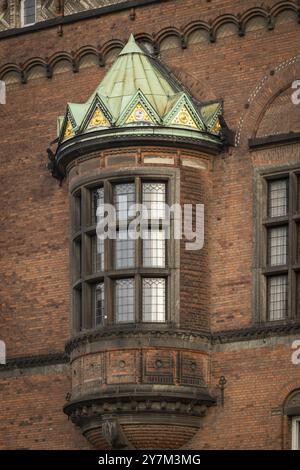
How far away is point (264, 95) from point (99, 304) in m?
5.63

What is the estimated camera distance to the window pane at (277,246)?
43.3 m

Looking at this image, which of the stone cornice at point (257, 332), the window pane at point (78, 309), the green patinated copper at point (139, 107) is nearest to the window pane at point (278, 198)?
the green patinated copper at point (139, 107)

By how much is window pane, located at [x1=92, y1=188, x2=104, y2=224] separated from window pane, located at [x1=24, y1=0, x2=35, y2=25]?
19.5 feet

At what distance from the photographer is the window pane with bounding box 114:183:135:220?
4375cm

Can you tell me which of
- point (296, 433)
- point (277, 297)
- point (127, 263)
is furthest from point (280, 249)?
point (296, 433)

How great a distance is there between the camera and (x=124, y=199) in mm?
43875

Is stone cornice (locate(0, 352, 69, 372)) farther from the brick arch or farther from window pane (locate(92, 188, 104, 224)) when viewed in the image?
the brick arch

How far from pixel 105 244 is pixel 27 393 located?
432 cm

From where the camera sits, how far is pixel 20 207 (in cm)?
4709

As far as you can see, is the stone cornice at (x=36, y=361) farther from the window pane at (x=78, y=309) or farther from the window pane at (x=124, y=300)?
the window pane at (x=124, y=300)

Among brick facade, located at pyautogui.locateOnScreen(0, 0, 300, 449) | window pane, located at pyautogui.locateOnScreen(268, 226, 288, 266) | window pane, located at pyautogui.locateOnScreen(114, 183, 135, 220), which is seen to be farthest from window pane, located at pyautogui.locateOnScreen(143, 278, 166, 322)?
window pane, located at pyautogui.locateOnScreen(268, 226, 288, 266)

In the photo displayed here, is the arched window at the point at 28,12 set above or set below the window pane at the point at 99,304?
above

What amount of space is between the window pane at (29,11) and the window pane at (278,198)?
8.05 m
